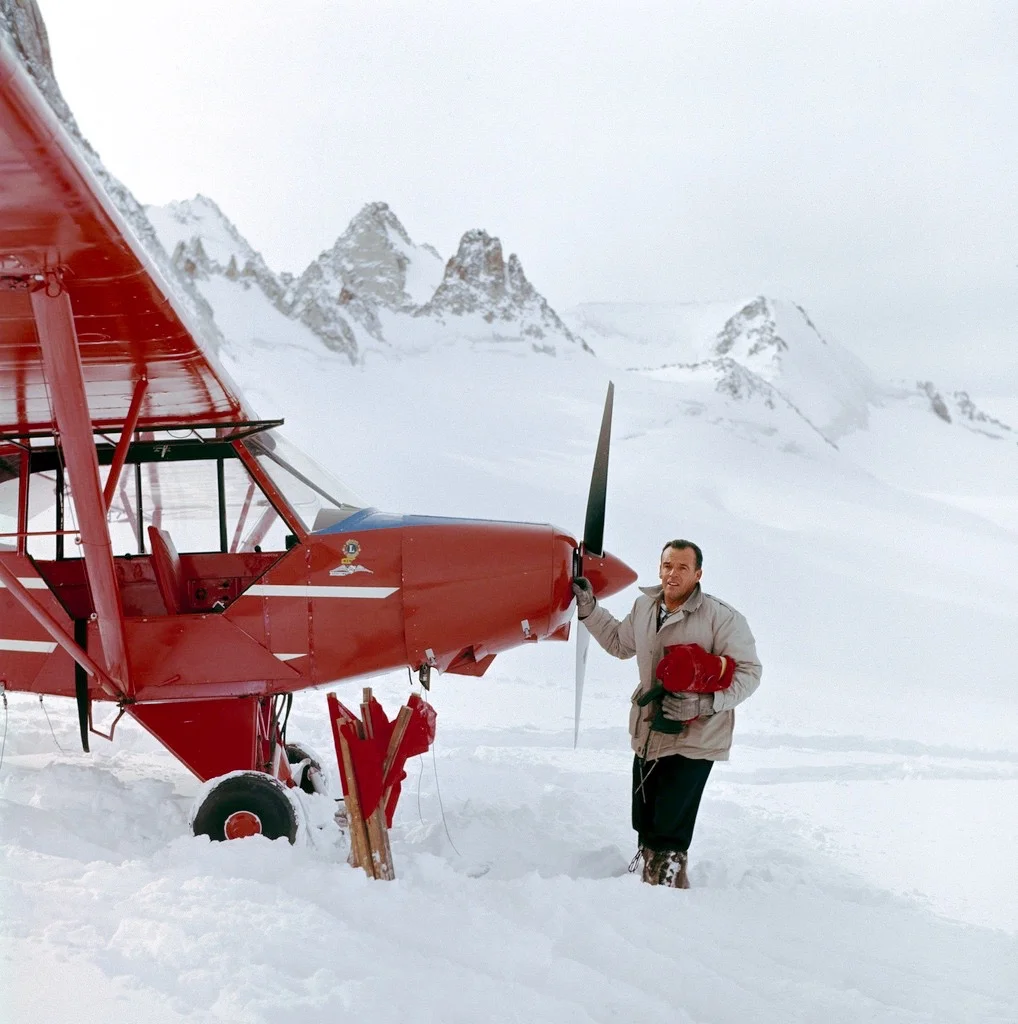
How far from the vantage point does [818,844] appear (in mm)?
5156

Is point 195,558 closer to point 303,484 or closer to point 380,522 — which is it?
point 303,484

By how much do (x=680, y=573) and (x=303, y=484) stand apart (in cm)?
217

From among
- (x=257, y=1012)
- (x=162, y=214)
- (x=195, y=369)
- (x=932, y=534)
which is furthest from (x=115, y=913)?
(x=162, y=214)

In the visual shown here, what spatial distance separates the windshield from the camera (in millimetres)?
5055

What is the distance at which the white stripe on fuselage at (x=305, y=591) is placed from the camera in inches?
187

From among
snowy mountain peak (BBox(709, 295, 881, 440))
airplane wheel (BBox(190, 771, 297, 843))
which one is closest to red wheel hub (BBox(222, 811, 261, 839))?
airplane wheel (BBox(190, 771, 297, 843))

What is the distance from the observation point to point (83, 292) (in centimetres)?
398

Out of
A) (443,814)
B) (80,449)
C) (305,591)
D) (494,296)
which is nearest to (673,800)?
(443,814)

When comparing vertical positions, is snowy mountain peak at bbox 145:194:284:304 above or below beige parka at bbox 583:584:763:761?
above

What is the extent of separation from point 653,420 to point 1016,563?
31.2 m

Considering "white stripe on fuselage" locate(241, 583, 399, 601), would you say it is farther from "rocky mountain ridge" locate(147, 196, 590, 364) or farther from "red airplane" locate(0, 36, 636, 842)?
"rocky mountain ridge" locate(147, 196, 590, 364)

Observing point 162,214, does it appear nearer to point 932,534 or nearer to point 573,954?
point 932,534

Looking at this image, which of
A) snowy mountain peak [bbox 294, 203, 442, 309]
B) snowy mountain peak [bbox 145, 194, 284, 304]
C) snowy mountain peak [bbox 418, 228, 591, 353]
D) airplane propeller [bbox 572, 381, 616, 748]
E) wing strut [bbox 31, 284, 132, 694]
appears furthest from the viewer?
snowy mountain peak [bbox 294, 203, 442, 309]

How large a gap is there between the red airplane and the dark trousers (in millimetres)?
913
